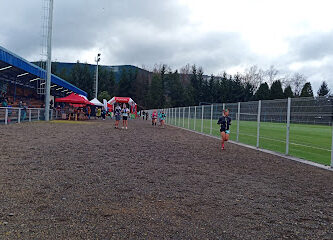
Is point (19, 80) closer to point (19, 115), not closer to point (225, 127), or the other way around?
point (19, 115)

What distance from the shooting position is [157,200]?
4.30m

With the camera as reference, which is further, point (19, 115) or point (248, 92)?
point (248, 92)

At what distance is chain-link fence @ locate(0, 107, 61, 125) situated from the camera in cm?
1852

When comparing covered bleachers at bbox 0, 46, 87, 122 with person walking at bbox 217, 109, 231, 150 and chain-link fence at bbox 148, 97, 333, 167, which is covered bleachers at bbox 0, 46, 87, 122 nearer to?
person walking at bbox 217, 109, 231, 150

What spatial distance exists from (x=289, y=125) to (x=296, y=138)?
1.10m

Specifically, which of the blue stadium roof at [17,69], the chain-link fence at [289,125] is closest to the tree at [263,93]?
the blue stadium roof at [17,69]

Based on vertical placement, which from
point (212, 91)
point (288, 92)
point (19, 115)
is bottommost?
point (19, 115)

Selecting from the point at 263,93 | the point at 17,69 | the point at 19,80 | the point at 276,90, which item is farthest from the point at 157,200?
the point at 263,93

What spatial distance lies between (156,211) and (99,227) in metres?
0.85

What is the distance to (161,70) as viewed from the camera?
81.5m

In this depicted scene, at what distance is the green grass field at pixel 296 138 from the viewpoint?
31.1 feet

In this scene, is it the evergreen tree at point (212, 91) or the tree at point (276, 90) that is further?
the evergreen tree at point (212, 91)

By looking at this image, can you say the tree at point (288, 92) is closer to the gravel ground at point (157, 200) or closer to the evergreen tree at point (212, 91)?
the evergreen tree at point (212, 91)

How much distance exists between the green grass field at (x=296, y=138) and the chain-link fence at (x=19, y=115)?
1391 centimetres
